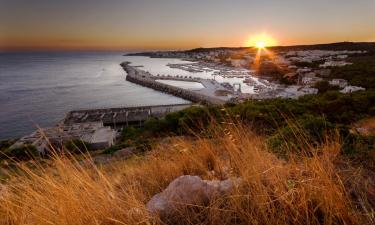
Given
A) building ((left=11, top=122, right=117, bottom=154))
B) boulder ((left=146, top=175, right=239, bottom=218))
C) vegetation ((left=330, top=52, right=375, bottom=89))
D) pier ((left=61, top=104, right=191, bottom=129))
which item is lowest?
pier ((left=61, top=104, right=191, bottom=129))

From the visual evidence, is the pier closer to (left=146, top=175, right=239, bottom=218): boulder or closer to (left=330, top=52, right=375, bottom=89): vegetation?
(left=330, top=52, right=375, bottom=89): vegetation

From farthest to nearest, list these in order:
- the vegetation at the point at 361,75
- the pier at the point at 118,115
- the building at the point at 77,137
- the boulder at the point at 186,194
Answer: the pier at the point at 118,115
the vegetation at the point at 361,75
the building at the point at 77,137
the boulder at the point at 186,194

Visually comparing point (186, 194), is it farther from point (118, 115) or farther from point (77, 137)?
point (118, 115)

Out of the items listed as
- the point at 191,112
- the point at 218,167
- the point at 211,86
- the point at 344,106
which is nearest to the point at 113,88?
the point at 211,86

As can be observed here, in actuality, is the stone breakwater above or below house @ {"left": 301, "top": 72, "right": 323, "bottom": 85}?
below

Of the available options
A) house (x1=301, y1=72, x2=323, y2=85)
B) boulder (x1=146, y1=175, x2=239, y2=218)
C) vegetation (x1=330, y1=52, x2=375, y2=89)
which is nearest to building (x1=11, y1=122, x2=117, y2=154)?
boulder (x1=146, y1=175, x2=239, y2=218)

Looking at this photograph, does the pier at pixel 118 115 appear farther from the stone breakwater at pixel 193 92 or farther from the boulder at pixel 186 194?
the boulder at pixel 186 194

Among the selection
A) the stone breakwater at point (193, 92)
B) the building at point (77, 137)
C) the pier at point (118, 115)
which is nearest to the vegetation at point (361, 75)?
the stone breakwater at point (193, 92)

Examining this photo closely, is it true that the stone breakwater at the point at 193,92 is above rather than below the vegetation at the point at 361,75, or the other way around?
below

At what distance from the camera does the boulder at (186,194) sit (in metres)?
1.78

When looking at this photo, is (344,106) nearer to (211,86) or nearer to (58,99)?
(211,86)

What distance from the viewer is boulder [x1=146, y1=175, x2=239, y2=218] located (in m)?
1.78

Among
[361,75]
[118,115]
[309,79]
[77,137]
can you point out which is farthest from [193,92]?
[77,137]

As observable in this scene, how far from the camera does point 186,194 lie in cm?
192
